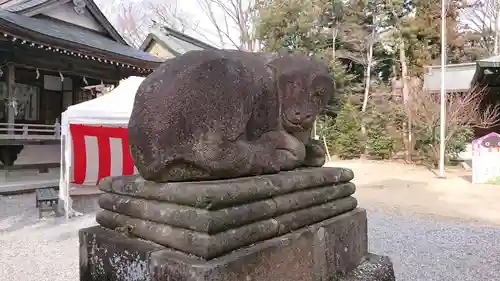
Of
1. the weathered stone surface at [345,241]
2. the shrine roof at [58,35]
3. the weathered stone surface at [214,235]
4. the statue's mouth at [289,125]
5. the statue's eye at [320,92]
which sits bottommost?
the weathered stone surface at [345,241]

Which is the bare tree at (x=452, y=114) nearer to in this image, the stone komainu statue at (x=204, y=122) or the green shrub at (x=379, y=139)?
the green shrub at (x=379, y=139)

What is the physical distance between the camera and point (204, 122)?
1.56 metres

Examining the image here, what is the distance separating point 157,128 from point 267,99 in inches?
21.5

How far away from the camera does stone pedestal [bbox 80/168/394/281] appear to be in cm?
138

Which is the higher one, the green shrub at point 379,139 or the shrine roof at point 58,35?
the shrine roof at point 58,35

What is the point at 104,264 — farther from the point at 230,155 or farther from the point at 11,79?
the point at 11,79

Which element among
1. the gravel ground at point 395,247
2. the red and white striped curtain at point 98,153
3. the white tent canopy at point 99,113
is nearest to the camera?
the gravel ground at point 395,247

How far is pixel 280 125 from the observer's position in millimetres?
1920

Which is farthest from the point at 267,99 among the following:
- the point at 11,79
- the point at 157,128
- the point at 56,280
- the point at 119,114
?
the point at 11,79

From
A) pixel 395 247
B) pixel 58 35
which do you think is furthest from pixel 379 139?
pixel 58 35

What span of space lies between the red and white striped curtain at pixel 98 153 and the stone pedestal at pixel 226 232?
5.29 metres

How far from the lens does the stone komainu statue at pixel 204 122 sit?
156 centimetres

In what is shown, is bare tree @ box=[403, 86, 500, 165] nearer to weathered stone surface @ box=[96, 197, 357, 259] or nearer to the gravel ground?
the gravel ground

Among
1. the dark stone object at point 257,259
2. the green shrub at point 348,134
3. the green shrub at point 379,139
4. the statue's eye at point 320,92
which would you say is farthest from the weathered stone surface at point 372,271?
the green shrub at point 348,134
